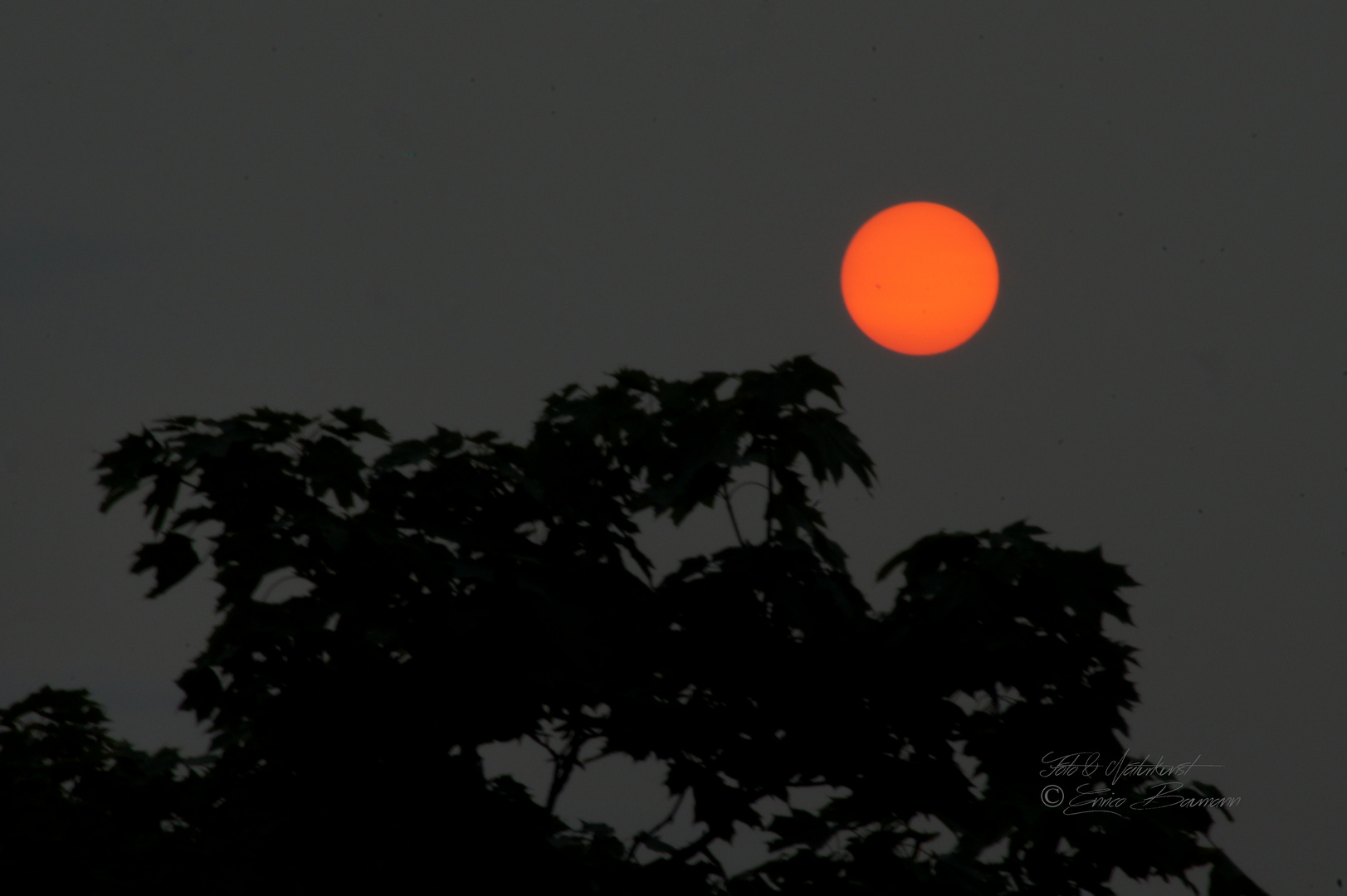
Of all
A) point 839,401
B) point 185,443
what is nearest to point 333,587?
point 185,443

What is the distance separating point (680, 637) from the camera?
15.6ft

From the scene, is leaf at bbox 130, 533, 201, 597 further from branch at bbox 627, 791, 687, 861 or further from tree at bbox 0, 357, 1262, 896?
branch at bbox 627, 791, 687, 861

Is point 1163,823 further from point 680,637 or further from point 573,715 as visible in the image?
point 573,715

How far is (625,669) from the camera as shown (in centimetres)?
469

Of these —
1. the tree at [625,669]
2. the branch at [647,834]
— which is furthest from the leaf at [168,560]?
the branch at [647,834]

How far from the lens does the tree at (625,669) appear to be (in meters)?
4.13

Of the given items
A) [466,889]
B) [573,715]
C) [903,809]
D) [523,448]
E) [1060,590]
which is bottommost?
[466,889]

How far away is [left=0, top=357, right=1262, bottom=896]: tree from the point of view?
413cm

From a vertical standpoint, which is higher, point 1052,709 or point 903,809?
point 1052,709

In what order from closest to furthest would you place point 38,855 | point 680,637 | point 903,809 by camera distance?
1. point 903,809
2. point 680,637
3. point 38,855

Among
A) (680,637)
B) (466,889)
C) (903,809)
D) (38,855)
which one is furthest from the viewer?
(38,855)

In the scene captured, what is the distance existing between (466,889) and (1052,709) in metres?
2.22

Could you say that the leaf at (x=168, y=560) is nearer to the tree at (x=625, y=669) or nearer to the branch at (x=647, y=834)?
the tree at (x=625, y=669)

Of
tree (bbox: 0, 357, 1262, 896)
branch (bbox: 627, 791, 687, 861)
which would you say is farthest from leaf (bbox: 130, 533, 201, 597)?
branch (bbox: 627, 791, 687, 861)
